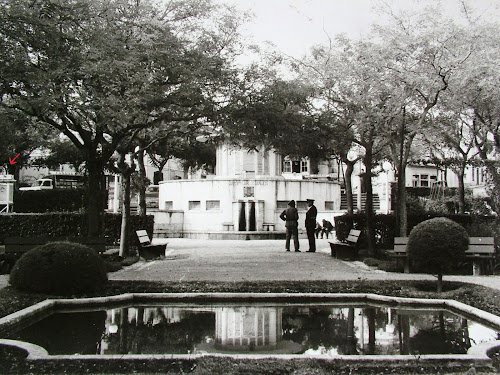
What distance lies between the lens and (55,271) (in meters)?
10.7

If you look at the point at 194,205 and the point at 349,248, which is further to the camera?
the point at 194,205

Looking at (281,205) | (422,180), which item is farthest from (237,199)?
(422,180)

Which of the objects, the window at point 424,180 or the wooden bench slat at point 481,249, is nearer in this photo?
the wooden bench slat at point 481,249

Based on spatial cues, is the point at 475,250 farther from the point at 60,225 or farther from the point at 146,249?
the point at 60,225

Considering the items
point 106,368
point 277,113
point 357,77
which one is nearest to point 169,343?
point 106,368

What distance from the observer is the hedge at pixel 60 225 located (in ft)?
73.4

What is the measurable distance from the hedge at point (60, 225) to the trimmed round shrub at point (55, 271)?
1114 cm

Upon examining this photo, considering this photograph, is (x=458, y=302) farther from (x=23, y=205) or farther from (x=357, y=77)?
(x=23, y=205)

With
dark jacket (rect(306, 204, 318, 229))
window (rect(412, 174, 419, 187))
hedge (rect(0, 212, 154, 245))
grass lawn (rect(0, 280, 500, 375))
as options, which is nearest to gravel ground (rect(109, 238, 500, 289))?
dark jacket (rect(306, 204, 318, 229))

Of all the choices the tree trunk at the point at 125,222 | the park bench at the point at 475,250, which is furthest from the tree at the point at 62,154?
the park bench at the point at 475,250

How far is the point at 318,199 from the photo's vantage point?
35625mm

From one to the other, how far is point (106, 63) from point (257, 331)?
7972 mm

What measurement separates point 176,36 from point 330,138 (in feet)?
22.3

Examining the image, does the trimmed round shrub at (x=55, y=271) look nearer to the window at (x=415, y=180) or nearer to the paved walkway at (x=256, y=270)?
the paved walkway at (x=256, y=270)
